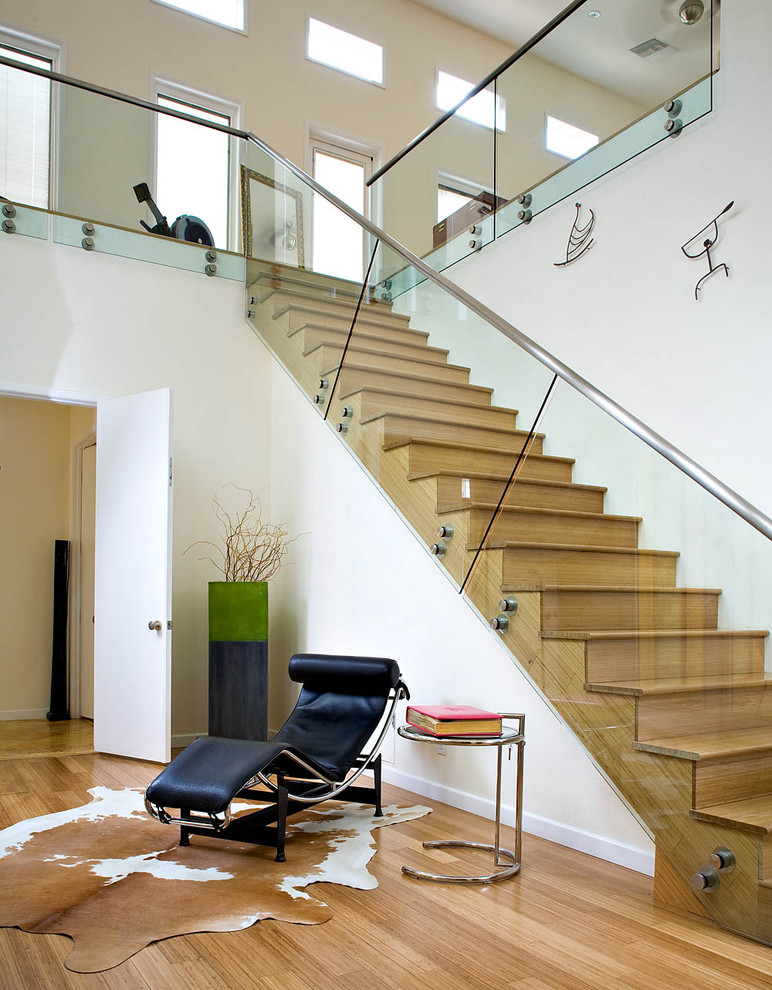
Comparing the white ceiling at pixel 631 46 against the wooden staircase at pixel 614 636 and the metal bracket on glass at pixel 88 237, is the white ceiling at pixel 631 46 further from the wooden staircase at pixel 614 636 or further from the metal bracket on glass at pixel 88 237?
the metal bracket on glass at pixel 88 237

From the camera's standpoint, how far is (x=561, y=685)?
135 inches

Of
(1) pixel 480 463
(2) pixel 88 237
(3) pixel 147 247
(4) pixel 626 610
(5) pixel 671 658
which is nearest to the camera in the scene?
(5) pixel 671 658

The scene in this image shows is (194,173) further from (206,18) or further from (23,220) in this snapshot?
(206,18)

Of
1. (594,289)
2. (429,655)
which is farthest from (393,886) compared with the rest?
(594,289)

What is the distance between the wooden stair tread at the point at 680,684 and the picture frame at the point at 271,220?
3972mm

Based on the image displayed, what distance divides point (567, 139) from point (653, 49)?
2.37 feet

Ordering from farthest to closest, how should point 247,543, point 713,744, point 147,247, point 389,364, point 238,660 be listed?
point 247,543, point 147,247, point 238,660, point 389,364, point 713,744

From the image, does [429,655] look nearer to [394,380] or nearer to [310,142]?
[394,380]

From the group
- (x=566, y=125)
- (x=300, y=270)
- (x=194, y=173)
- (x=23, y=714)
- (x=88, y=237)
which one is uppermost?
(x=194, y=173)

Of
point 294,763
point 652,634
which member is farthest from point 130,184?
point 652,634

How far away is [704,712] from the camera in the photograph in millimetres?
2965

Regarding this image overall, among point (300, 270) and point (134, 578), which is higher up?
point (300, 270)

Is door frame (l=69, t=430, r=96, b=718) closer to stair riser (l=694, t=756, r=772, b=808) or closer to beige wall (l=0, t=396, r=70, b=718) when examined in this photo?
Result: beige wall (l=0, t=396, r=70, b=718)

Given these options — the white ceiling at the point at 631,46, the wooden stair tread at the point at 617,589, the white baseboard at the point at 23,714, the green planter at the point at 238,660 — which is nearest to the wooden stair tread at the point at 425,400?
the wooden stair tread at the point at 617,589
